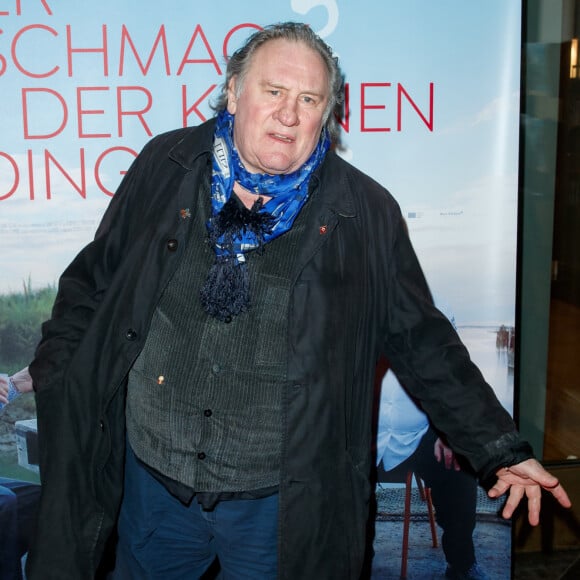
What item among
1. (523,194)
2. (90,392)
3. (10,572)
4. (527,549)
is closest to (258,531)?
(90,392)

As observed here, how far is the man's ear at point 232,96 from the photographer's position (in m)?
1.83

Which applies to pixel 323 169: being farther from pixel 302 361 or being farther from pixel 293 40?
pixel 302 361

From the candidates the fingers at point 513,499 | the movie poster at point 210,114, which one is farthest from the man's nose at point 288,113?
the fingers at point 513,499

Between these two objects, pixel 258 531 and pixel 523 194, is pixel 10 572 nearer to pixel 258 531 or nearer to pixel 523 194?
pixel 258 531

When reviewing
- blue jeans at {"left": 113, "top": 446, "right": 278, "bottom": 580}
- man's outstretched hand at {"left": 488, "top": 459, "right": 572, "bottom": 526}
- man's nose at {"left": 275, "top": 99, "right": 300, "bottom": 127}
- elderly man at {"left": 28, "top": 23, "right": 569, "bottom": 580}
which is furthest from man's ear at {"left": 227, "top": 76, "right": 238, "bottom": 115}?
man's outstretched hand at {"left": 488, "top": 459, "right": 572, "bottom": 526}

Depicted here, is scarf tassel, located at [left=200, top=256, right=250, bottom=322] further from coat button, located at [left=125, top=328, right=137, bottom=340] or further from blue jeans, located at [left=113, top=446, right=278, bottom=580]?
blue jeans, located at [left=113, top=446, right=278, bottom=580]

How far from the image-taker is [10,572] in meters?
2.64

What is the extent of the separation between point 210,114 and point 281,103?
739mm

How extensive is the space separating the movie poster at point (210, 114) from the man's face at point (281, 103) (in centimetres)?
67

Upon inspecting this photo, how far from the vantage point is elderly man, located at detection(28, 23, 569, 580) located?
1.72 meters

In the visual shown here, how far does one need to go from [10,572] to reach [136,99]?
5.49 ft

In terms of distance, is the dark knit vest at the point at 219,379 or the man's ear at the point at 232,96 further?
the man's ear at the point at 232,96

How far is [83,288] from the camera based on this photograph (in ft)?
6.07

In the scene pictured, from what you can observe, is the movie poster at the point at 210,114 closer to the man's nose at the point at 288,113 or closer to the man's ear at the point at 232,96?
the man's ear at the point at 232,96
